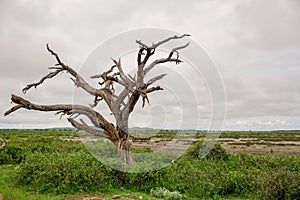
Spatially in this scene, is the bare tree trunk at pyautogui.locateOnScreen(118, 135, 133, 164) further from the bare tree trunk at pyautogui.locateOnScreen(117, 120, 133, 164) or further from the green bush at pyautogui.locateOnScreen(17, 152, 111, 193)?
the green bush at pyautogui.locateOnScreen(17, 152, 111, 193)

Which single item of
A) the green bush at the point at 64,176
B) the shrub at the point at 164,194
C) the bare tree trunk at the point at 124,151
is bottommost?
the shrub at the point at 164,194

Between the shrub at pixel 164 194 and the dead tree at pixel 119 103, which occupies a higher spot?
the dead tree at pixel 119 103

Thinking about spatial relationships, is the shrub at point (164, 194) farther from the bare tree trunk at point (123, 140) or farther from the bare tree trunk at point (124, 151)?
the bare tree trunk at point (123, 140)

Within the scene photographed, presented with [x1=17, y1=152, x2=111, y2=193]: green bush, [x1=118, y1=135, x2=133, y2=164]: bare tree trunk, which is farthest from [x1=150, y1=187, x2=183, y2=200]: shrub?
[x1=118, y1=135, x2=133, y2=164]: bare tree trunk

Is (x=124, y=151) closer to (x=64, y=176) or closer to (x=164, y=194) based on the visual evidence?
(x=64, y=176)

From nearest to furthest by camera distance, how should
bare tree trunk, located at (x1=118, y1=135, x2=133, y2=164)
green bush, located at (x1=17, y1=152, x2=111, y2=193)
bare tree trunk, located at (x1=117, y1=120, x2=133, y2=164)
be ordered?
green bush, located at (x1=17, y1=152, x2=111, y2=193), bare tree trunk, located at (x1=118, y1=135, x2=133, y2=164), bare tree trunk, located at (x1=117, y1=120, x2=133, y2=164)

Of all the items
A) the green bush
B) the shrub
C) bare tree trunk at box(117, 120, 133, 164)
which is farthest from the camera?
bare tree trunk at box(117, 120, 133, 164)

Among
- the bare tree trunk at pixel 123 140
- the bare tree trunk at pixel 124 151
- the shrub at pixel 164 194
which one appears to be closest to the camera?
the shrub at pixel 164 194

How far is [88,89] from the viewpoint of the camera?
15.7 meters

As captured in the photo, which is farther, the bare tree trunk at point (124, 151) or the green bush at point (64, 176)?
the bare tree trunk at point (124, 151)

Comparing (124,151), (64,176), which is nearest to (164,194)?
(64,176)

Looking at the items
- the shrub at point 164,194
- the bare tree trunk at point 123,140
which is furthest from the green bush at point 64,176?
the bare tree trunk at point 123,140

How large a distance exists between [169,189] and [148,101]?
3823 millimetres

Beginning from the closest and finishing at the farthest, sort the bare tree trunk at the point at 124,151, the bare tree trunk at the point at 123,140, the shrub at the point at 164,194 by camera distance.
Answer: the shrub at the point at 164,194 < the bare tree trunk at the point at 124,151 < the bare tree trunk at the point at 123,140
